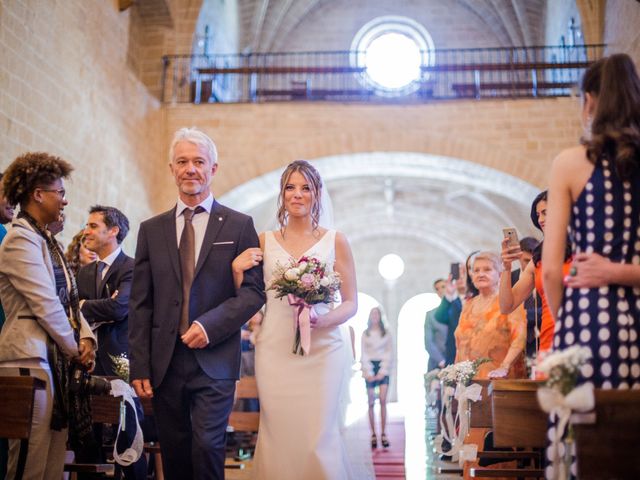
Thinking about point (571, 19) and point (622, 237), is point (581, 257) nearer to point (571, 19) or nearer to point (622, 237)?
point (622, 237)

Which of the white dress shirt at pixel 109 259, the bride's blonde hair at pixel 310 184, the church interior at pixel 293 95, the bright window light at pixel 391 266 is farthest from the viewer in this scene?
the bright window light at pixel 391 266

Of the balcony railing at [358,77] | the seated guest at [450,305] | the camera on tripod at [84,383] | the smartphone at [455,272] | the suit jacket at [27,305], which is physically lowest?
the camera on tripod at [84,383]

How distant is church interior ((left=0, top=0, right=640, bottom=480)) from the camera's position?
9.39 m

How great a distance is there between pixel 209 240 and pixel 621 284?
1712mm

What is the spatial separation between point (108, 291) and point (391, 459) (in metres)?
3.98

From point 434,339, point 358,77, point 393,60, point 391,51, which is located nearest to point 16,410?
point 434,339

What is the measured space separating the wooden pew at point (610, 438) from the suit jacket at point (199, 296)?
150 cm

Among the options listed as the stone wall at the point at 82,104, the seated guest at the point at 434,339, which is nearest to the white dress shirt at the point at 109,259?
the stone wall at the point at 82,104

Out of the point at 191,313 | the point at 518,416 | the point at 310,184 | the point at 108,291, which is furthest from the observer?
the point at 108,291

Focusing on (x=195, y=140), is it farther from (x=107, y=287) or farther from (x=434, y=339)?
(x=434, y=339)

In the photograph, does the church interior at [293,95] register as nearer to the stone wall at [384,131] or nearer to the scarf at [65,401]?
the stone wall at [384,131]

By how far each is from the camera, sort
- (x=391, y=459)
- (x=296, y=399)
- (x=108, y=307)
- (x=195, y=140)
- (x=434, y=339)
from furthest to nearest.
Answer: (x=434, y=339) < (x=391, y=459) < (x=108, y=307) < (x=296, y=399) < (x=195, y=140)

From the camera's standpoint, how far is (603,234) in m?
2.36

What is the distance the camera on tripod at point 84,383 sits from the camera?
3.49 m
